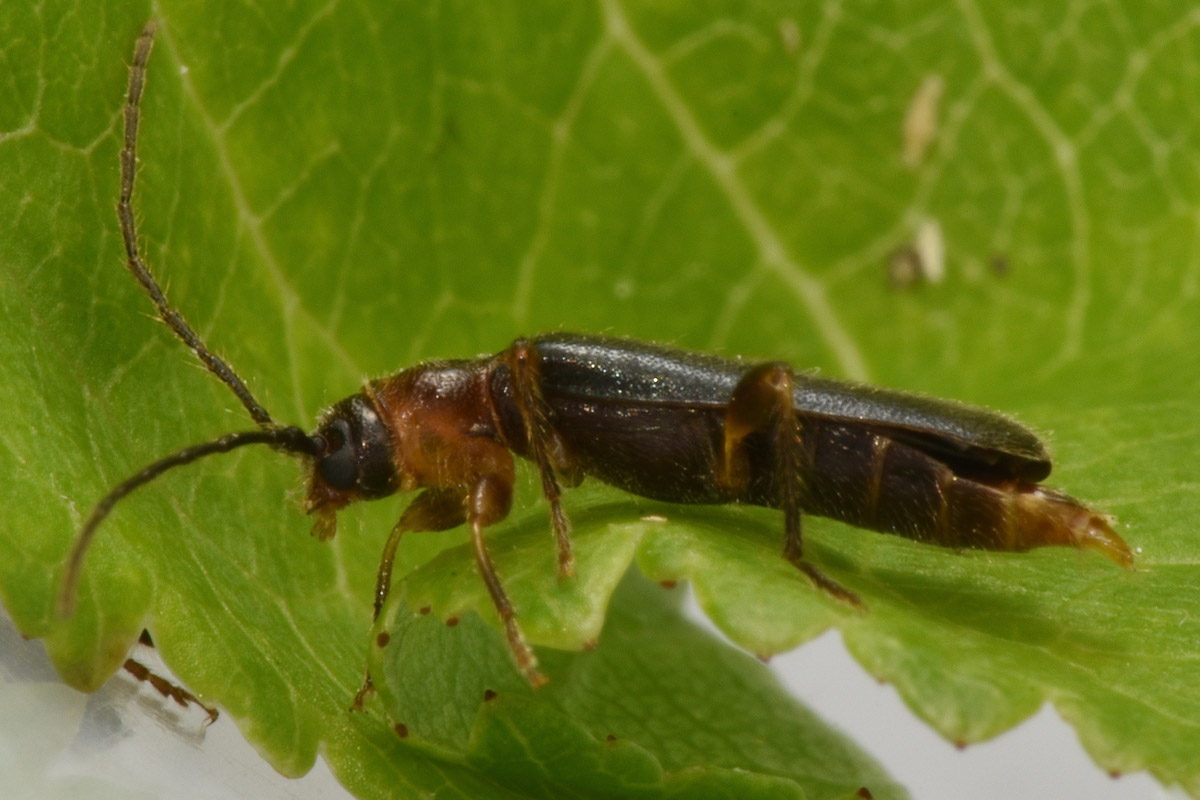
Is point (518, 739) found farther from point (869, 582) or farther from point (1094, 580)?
point (1094, 580)

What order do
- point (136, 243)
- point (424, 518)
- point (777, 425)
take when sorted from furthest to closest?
1. point (424, 518)
2. point (136, 243)
3. point (777, 425)

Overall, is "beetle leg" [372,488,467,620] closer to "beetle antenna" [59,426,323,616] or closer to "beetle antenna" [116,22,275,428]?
"beetle antenna" [59,426,323,616]

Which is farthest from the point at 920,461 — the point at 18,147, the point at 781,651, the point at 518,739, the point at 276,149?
the point at 18,147

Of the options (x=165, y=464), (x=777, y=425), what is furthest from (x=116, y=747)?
(x=777, y=425)

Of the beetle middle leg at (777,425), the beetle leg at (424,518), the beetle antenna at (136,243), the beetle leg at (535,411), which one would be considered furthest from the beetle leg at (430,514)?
the beetle middle leg at (777,425)

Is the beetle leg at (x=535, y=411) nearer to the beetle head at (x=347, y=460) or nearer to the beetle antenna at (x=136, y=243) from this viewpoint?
the beetle head at (x=347, y=460)

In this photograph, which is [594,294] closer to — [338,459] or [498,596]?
[338,459]

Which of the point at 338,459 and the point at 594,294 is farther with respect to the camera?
the point at 594,294
